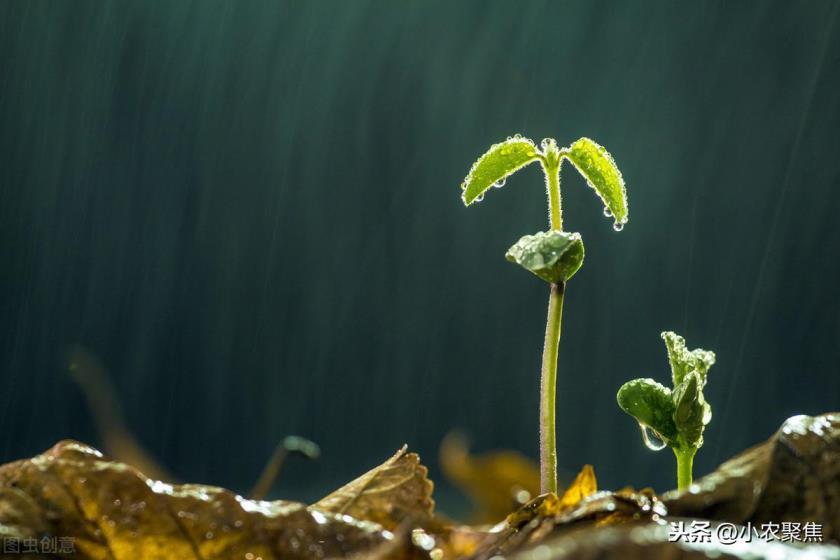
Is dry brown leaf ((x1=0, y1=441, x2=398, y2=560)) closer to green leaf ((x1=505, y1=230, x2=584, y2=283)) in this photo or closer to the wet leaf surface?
the wet leaf surface

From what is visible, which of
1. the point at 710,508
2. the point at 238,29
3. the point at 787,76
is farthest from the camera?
the point at 238,29

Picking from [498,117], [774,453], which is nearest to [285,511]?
[774,453]

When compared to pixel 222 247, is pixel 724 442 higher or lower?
lower

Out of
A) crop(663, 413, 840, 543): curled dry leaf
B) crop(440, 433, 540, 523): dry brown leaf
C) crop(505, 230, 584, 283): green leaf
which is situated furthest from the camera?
crop(440, 433, 540, 523): dry brown leaf

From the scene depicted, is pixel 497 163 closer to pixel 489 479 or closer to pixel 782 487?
pixel 782 487

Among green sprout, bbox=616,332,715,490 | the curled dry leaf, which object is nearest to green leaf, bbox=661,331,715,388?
green sprout, bbox=616,332,715,490

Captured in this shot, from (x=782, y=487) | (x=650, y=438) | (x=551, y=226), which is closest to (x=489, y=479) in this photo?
(x=650, y=438)

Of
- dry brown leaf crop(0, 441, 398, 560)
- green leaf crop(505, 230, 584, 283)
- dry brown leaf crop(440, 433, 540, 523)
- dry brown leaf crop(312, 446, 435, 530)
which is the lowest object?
dry brown leaf crop(440, 433, 540, 523)

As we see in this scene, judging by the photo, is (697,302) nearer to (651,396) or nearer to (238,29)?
(238,29)
